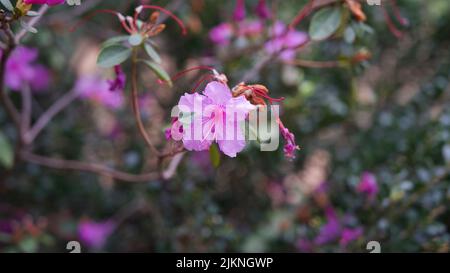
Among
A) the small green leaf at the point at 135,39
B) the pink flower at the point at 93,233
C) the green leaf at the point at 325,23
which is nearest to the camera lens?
the small green leaf at the point at 135,39

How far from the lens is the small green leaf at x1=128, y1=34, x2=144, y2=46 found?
0.94 m

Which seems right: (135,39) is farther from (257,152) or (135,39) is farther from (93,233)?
(93,233)

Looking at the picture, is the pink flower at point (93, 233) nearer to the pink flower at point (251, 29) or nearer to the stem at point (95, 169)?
the stem at point (95, 169)

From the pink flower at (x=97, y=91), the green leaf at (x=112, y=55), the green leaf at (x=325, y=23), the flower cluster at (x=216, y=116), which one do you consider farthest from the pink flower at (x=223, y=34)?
the flower cluster at (x=216, y=116)

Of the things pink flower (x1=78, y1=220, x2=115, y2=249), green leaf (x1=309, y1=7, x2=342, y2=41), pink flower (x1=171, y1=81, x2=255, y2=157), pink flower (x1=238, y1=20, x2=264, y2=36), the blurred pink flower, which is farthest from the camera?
pink flower (x1=78, y1=220, x2=115, y2=249)

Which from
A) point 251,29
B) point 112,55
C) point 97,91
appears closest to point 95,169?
point 112,55

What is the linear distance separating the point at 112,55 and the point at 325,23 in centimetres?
46

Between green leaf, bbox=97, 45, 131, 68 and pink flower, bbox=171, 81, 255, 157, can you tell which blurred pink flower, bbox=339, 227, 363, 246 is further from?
green leaf, bbox=97, 45, 131, 68

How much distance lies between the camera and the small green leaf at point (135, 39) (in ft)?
3.07

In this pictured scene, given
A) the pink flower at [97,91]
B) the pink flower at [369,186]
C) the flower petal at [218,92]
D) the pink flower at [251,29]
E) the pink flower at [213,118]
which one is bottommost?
the pink flower at [213,118]

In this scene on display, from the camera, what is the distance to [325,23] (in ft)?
3.65

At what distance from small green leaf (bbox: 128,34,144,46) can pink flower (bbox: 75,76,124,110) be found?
75 cm

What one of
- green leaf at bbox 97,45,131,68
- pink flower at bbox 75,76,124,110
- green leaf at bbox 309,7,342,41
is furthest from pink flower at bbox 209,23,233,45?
green leaf at bbox 97,45,131,68

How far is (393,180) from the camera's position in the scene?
1.34 metres
